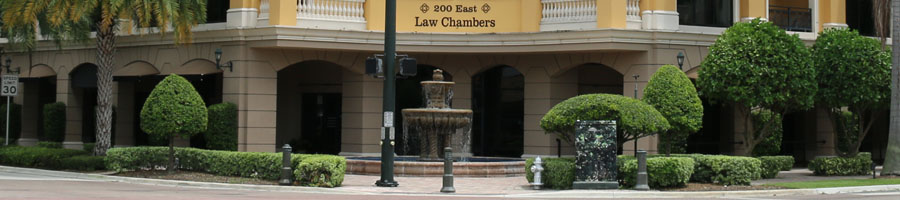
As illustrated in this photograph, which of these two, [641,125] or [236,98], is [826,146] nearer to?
[641,125]

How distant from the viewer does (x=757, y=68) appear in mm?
27766

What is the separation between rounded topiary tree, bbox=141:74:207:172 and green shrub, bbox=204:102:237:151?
11.0ft

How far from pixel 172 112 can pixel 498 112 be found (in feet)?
37.7

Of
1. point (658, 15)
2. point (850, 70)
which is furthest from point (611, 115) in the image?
point (850, 70)

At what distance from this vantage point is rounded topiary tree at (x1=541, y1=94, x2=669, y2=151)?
23.1 metres

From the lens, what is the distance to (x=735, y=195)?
73.5ft

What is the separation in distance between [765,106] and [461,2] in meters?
9.15

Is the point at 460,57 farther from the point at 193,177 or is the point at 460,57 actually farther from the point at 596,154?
the point at 596,154

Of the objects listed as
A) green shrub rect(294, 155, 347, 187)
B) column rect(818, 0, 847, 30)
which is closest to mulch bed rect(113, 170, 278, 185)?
green shrub rect(294, 155, 347, 187)

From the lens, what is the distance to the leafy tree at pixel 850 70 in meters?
29.5

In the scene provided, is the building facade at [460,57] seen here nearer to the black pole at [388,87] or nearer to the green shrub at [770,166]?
the green shrub at [770,166]

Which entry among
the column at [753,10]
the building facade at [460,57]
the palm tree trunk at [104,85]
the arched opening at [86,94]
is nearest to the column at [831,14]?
the building facade at [460,57]

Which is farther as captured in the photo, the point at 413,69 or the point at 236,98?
the point at 236,98

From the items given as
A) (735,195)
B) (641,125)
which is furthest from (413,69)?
(735,195)
